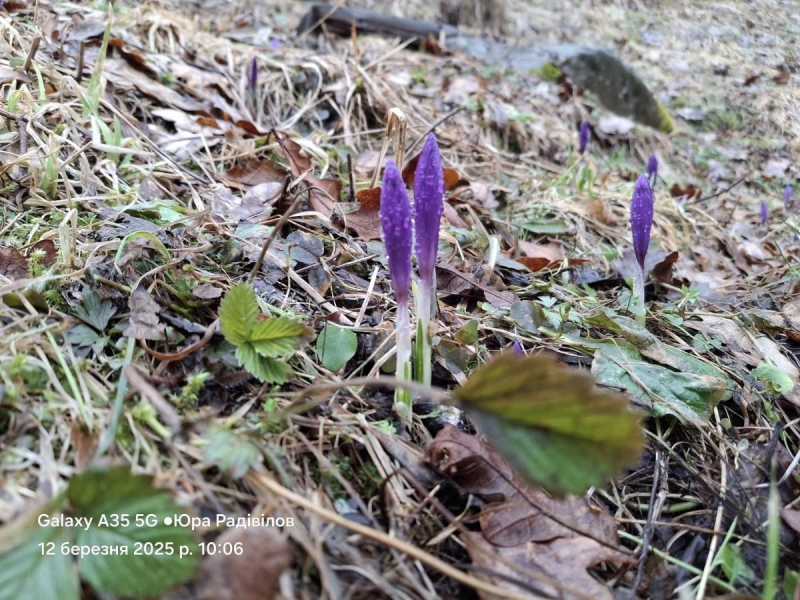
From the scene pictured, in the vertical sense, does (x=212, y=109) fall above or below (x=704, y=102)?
above

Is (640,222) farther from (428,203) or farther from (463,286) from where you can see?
(428,203)

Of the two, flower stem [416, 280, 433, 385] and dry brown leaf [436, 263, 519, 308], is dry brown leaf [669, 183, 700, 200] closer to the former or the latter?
dry brown leaf [436, 263, 519, 308]

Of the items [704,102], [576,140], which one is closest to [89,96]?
[576,140]

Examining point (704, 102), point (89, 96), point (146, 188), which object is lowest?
point (704, 102)

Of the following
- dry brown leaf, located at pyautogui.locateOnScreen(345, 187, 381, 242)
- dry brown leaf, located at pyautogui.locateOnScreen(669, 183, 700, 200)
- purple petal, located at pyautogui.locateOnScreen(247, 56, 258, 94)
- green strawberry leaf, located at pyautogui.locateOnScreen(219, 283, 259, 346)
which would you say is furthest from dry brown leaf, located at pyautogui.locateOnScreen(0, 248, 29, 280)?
dry brown leaf, located at pyautogui.locateOnScreen(669, 183, 700, 200)

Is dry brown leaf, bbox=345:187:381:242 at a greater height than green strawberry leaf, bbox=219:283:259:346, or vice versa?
green strawberry leaf, bbox=219:283:259:346

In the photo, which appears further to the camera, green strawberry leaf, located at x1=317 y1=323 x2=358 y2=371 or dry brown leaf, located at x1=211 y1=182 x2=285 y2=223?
dry brown leaf, located at x1=211 y1=182 x2=285 y2=223

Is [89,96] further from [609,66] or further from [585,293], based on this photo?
[609,66]
